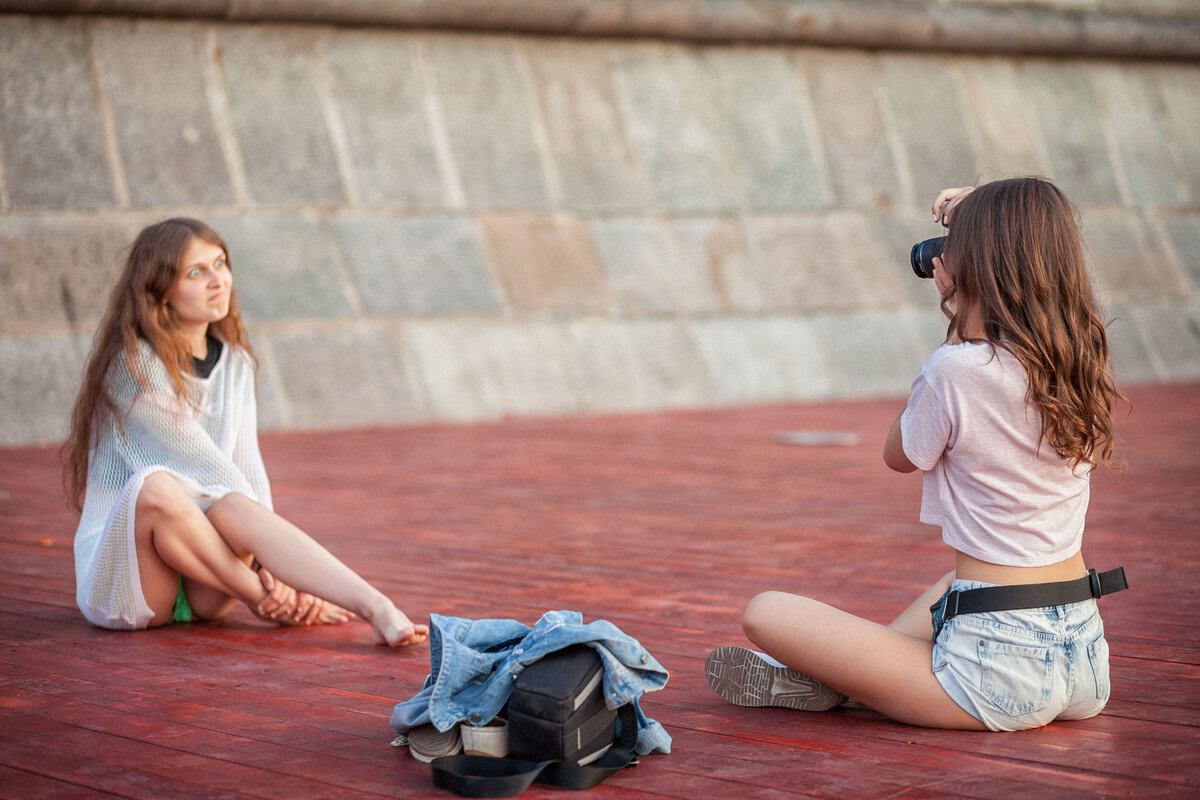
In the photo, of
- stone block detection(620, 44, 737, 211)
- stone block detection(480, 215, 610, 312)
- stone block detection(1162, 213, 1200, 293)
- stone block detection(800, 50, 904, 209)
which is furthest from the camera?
stone block detection(1162, 213, 1200, 293)

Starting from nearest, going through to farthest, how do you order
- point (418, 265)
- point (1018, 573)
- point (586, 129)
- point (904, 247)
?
point (1018, 573)
point (418, 265)
point (586, 129)
point (904, 247)

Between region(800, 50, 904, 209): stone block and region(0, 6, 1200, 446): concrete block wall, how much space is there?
29mm

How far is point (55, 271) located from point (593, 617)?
610cm

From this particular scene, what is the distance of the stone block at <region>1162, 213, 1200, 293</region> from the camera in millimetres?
14953

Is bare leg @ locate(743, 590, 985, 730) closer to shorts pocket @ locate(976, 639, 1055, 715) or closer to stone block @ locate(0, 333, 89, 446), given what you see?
shorts pocket @ locate(976, 639, 1055, 715)

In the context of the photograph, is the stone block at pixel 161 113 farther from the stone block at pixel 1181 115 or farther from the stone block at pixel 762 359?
the stone block at pixel 1181 115

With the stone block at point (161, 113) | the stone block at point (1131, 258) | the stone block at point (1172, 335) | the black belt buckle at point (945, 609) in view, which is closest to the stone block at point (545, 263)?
the stone block at point (161, 113)

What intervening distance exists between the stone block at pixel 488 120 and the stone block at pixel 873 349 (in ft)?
9.27

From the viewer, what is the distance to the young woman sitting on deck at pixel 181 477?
393 centimetres

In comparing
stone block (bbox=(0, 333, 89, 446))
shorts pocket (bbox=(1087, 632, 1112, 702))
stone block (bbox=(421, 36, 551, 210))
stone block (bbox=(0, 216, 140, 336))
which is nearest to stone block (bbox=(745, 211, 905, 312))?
stone block (bbox=(421, 36, 551, 210))

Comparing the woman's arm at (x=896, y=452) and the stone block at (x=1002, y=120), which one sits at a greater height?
the stone block at (x=1002, y=120)

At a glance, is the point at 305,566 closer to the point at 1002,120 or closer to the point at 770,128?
the point at 770,128

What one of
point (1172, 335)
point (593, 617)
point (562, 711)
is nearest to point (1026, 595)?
point (562, 711)

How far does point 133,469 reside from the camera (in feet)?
13.4
